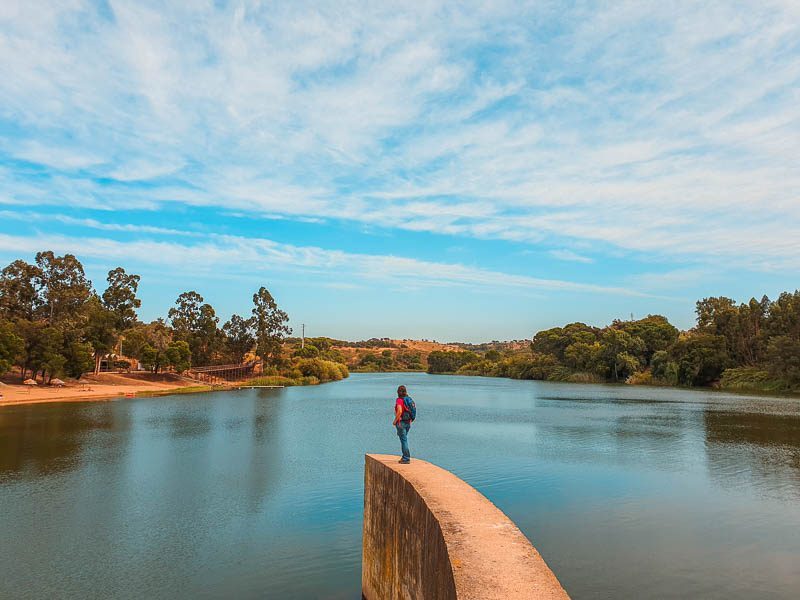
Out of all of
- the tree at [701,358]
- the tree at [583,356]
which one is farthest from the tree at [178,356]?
the tree at [701,358]

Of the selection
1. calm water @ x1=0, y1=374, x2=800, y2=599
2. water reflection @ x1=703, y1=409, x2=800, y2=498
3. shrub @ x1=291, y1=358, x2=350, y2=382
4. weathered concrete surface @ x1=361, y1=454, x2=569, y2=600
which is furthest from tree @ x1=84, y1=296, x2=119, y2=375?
weathered concrete surface @ x1=361, y1=454, x2=569, y2=600

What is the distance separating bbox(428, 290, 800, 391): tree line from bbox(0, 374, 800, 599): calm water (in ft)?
130

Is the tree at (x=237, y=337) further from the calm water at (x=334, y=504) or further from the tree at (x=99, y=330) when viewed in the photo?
the calm water at (x=334, y=504)

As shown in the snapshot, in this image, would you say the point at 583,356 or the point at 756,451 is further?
the point at 583,356

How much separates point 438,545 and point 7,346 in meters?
58.1

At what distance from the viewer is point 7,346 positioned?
5281 cm

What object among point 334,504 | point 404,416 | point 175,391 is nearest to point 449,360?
point 175,391

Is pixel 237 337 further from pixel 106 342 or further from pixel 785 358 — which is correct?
pixel 785 358

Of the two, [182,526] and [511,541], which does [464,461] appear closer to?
[182,526]

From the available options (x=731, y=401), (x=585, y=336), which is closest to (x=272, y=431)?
(x=731, y=401)

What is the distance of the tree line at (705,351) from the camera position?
70250 mm

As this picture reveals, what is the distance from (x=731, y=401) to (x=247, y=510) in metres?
52.2

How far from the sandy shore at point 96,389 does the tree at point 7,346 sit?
285cm

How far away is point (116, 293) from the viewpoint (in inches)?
3327
